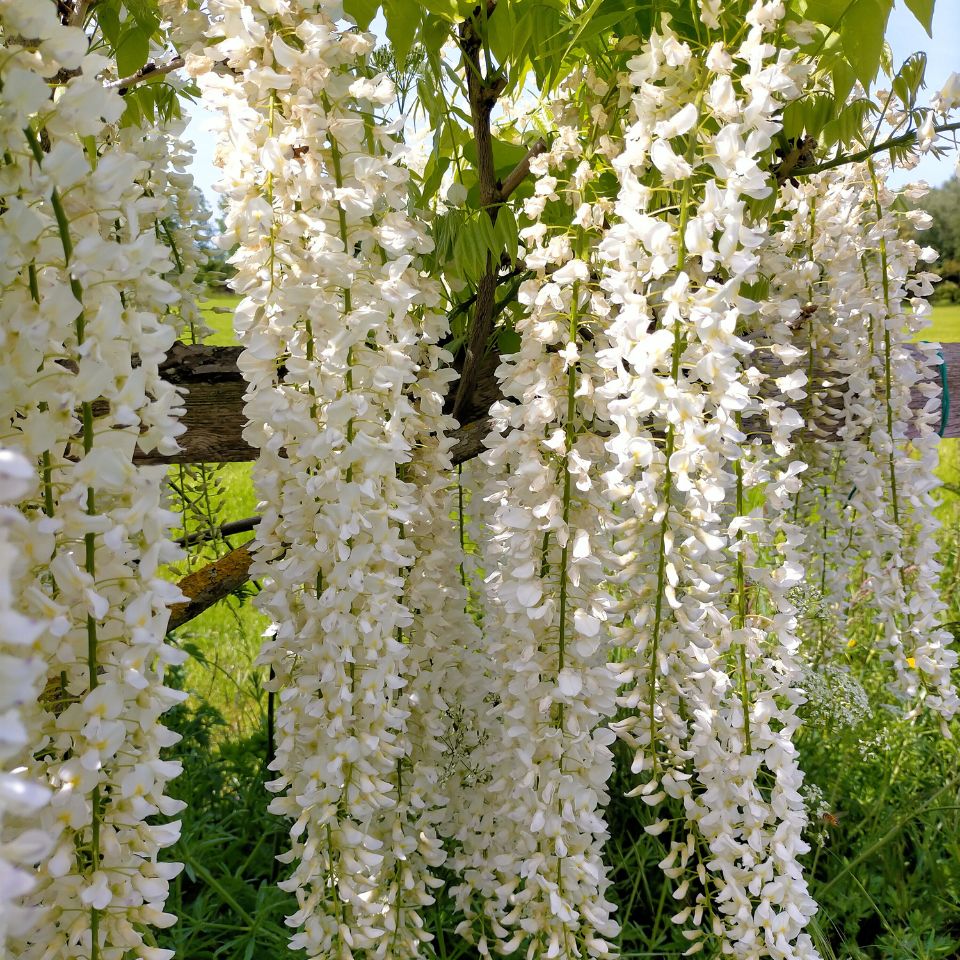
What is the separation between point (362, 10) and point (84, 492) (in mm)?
935

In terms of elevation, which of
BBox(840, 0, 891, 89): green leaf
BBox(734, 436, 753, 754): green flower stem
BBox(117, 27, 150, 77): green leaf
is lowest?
BBox(734, 436, 753, 754): green flower stem

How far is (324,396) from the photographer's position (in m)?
1.17

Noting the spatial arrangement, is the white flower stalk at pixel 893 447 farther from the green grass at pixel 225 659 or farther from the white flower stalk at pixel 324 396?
the green grass at pixel 225 659

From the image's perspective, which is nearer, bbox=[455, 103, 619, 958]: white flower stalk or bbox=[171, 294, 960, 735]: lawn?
bbox=[455, 103, 619, 958]: white flower stalk

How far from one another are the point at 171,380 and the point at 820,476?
169 centimetres

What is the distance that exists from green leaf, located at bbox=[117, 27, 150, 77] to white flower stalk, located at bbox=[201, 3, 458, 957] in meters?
0.42

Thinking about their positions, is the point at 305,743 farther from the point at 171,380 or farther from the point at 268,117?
the point at 171,380

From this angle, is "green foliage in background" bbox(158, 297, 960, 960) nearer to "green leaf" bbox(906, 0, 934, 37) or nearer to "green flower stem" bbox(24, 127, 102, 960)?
"green flower stem" bbox(24, 127, 102, 960)

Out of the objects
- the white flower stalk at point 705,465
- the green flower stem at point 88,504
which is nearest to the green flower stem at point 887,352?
the white flower stalk at point 705,465

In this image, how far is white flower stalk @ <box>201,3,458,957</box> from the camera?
113cm

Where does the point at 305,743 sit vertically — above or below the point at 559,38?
below

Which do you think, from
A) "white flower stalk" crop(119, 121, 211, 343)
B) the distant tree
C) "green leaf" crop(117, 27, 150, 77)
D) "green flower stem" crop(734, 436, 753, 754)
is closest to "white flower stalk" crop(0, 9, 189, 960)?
"green leaf" crop(117, 27, 150, 77)

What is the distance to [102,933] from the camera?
922 mm

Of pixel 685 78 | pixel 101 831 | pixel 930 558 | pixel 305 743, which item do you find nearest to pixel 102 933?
pixel 101 831
